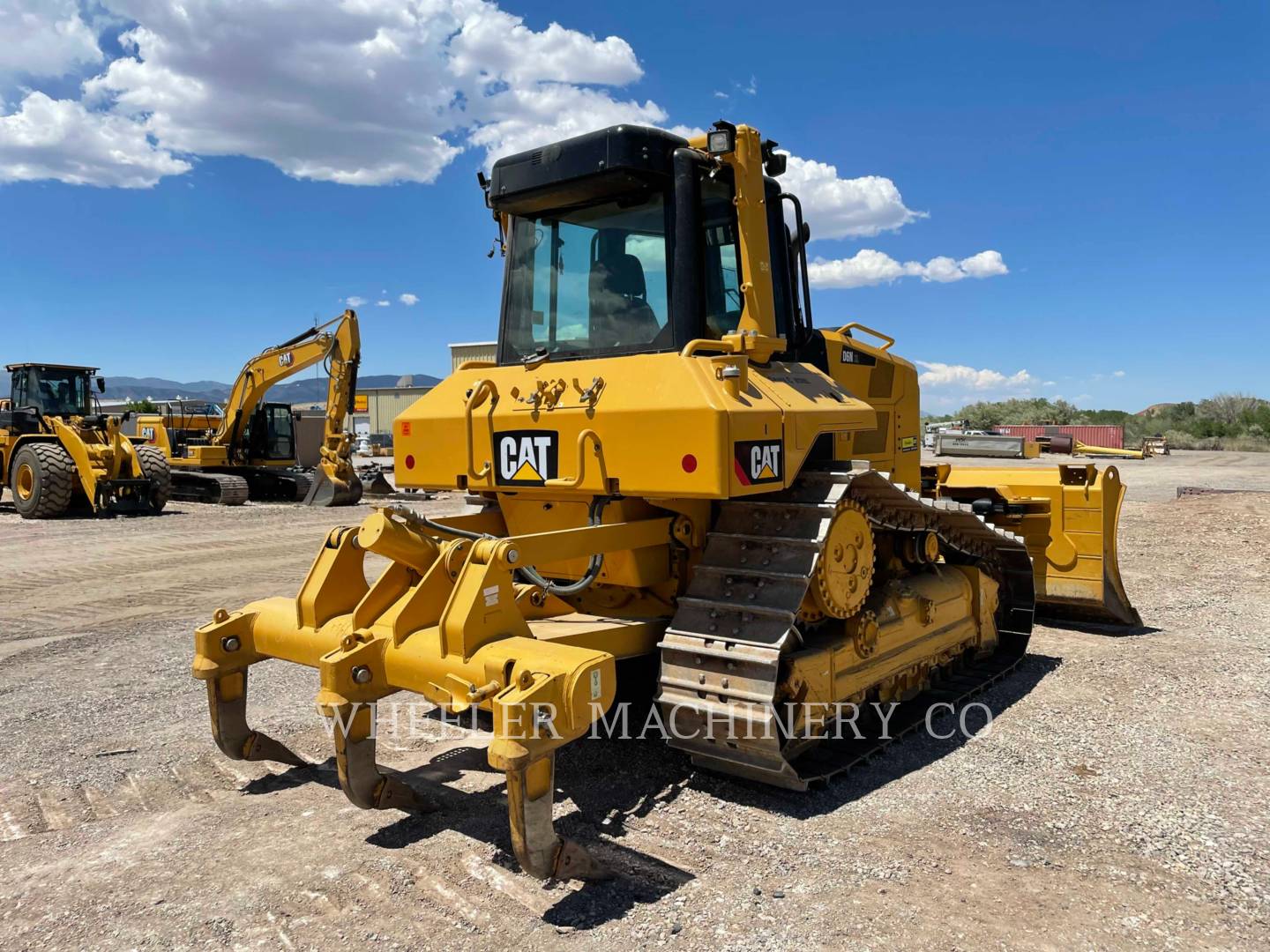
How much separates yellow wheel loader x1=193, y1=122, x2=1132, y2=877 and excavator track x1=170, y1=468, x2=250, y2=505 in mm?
16226

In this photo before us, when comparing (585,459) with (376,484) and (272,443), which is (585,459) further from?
(272,443)

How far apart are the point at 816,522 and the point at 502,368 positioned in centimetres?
198

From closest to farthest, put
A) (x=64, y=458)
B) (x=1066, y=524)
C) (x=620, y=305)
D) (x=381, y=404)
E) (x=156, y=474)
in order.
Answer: (x=620, y=305), (x=1066, y=524), (x=64, y=458), (x=156, y=474), (x=381, y=404)

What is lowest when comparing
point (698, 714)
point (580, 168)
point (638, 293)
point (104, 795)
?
point (104, 795)

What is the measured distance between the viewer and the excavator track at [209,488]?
19.7 metres

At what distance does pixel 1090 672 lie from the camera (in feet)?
20.6

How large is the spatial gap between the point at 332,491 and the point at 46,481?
5.15 m

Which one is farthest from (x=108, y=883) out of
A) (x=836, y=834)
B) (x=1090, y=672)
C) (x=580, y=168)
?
(x=1090, y=672)

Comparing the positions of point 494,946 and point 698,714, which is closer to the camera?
point 494,946

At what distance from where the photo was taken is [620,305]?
4789mm

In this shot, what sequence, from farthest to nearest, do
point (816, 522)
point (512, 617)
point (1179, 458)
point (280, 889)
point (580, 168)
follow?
point (1179, 458)
point (580, 168)
point (816, 522)
point (512, 617)
point (280, 889)

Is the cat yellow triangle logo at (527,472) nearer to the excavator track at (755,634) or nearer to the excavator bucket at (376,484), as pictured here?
the excavator track at (755,634)

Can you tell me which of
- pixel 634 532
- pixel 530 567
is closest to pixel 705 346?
pixel 634 532

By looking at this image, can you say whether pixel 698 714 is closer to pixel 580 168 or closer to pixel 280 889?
pixel 280 889
